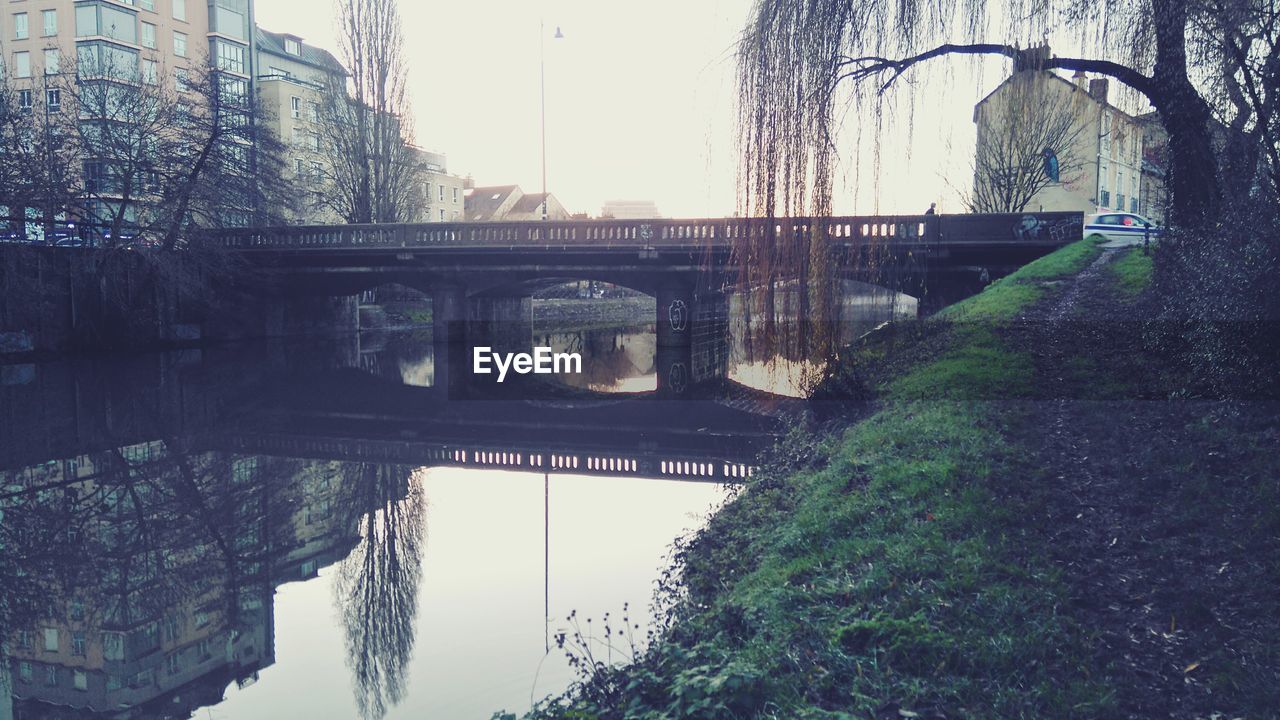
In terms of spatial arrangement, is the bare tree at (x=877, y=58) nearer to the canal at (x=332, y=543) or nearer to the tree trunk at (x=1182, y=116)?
the tree trunk at (x=1182, y=116)

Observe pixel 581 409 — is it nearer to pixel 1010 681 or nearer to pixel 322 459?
pixel 322 459

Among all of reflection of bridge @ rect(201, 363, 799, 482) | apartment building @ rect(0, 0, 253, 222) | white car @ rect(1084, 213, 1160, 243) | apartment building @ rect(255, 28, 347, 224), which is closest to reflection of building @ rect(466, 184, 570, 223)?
apartment building @ rect(255, 28, 347, 224)

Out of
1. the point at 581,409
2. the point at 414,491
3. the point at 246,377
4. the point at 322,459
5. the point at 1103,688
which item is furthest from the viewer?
the point at 246,377

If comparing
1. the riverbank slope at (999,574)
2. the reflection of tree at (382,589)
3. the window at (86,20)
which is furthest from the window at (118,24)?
the riverbank slope at (999,574)

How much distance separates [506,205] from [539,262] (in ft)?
209

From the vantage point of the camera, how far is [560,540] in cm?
984

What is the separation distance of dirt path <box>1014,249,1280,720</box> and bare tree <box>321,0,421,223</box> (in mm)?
39826

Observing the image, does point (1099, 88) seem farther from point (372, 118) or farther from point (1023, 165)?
point (372, 118)

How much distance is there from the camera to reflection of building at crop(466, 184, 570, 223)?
93250 mm

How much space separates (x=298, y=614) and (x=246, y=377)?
20053mm

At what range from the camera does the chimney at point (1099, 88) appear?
8.06m

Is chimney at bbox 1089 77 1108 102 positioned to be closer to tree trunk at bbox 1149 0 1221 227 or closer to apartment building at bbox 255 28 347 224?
tree trunk at bbox 1149 0 1221 227

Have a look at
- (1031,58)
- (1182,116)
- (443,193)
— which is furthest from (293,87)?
(1182,116)

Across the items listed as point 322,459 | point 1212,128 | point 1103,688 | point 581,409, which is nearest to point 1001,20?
point 1212,128
